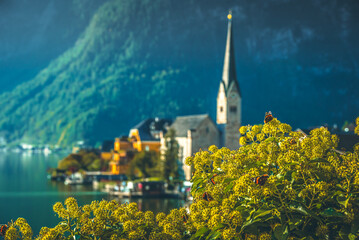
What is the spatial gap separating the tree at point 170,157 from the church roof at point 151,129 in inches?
778

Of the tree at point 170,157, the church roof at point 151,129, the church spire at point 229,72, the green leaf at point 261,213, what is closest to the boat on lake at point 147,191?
the tree at point 170,157

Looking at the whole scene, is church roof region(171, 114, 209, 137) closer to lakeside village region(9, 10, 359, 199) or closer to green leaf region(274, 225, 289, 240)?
lakeside village region(9, 10, 359, 199)

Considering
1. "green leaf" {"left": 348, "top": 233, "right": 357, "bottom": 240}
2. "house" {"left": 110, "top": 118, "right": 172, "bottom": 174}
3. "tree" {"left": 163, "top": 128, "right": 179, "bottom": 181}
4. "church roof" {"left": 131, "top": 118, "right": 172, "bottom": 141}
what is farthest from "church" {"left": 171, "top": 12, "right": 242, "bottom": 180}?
"green leaf" {"left": 348, "top": 233, "right": 357, "bottom": 240}

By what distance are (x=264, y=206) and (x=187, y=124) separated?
9893 centimetres

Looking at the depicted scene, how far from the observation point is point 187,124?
117250 mm

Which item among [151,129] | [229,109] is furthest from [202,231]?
[151,129]

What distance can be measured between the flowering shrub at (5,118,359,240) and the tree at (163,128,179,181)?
85.4 metres

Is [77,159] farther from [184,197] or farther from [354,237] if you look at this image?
[354,237]

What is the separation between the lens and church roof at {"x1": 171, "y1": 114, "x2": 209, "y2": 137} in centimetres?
11197

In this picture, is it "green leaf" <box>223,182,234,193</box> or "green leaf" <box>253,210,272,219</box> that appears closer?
"green leaf" <box>253,210,272,219</box>

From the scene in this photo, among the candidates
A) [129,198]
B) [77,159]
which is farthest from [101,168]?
[129,198]

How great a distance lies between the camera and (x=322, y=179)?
63.3 ft

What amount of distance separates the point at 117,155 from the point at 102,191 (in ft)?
94.4

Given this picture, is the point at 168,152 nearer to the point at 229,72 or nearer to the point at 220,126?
the point at 220,126
